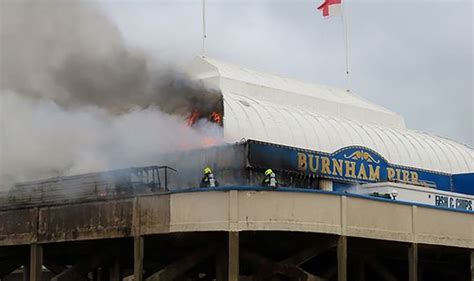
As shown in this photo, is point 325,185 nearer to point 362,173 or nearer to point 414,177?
point 362,173

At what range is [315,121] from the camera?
50969 mm

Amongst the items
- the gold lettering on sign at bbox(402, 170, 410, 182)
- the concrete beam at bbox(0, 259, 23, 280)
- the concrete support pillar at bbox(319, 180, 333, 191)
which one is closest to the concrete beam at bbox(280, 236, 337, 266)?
the concrete support pillar at bbox(319, 180, 333, 191)

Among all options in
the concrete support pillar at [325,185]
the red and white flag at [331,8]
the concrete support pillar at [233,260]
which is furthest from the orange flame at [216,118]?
the red and white flag at [331,8]

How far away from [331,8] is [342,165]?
1984cm

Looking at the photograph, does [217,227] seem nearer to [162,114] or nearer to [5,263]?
[162,114]

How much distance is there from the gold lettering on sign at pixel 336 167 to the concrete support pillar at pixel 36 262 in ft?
43.0

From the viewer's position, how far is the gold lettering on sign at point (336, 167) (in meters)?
44.0

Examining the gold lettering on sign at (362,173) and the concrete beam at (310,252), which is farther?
the gold lettering on sign at (362,173)

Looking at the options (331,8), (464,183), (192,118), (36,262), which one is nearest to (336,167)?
(192,118)

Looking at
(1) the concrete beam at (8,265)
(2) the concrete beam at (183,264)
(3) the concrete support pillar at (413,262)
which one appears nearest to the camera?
(2) the concrete beam at (183,264)

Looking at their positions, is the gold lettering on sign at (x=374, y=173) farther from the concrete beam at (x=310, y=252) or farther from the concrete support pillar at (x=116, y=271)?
the concrete support pillar at (x=116, y=271)

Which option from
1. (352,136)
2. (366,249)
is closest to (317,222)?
(366,249)

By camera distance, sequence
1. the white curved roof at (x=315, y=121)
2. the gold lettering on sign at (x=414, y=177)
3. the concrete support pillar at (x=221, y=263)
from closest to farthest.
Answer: the concrete support pillar at (x=221, y=263) < the white curved roof at (x=315, y=121) < the gold lettering on sign at (x=414, y=177)

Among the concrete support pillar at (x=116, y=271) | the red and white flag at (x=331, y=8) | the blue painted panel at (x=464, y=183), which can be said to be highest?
the red and white flag at (x=331, y=8)
